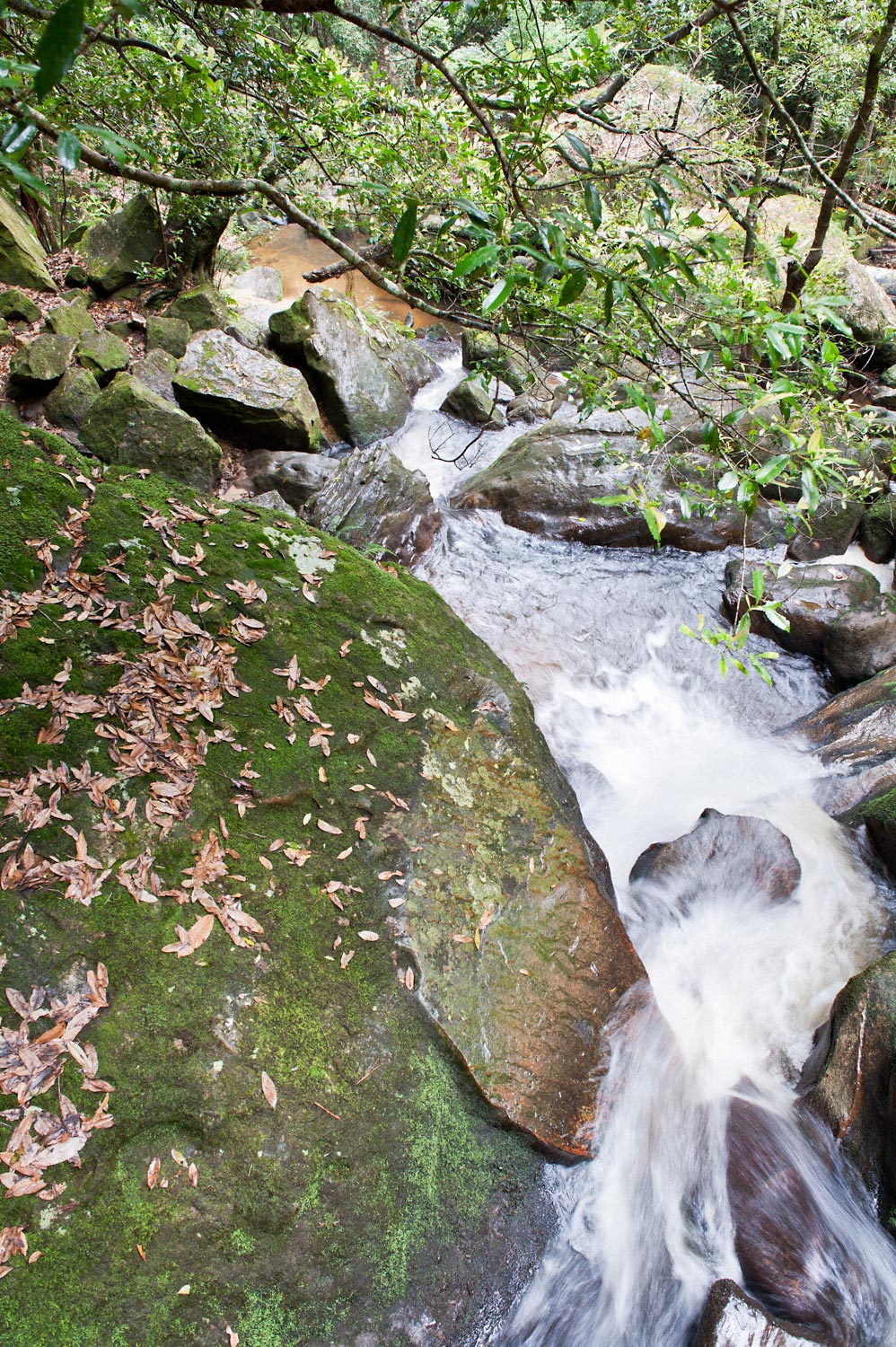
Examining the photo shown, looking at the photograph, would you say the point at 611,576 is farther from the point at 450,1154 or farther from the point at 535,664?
the point at 450,1154

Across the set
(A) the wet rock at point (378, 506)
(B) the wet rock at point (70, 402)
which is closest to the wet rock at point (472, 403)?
(A) the wet rock at point (378, 506)

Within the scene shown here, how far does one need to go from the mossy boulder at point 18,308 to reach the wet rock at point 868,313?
11.2m

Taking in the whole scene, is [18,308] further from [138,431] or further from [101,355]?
[138,431]

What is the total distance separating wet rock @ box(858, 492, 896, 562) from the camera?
8047 mm

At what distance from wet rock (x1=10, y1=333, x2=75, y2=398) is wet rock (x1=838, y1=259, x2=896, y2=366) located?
35.9ft

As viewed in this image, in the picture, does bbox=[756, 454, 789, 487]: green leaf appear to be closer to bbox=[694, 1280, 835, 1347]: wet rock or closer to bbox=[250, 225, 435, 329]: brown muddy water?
bbox=[694, 1280, 835, 1347]: wet rock

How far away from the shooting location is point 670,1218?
10.7ft

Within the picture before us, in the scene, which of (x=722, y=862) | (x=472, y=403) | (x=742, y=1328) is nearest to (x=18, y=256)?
(x=472, y=403)

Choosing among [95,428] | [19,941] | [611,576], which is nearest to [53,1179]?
[19,941]

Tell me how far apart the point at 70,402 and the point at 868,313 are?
11988 millimetres

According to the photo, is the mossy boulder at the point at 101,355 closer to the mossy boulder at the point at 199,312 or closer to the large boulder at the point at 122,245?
the mossy boulder at the point at 199,312

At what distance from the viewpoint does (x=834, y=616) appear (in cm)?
682

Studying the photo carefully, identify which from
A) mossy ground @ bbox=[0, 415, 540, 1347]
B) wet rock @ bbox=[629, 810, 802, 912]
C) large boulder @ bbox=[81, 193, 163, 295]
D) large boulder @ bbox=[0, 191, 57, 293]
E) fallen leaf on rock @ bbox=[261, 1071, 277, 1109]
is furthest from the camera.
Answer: large boulder @ bbox=[81, 193, 163, 295]

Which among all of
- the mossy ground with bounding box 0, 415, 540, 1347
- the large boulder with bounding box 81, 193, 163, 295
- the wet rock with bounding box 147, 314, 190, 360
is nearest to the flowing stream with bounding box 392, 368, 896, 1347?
the mossy ground with bounding box 0, 415, 540, 1347
